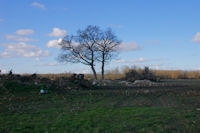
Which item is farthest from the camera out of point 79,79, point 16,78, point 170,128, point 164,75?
point 164,75

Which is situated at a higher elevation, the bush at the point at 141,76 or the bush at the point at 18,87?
the bush at the point at 141,76

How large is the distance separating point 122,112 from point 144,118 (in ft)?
4.75

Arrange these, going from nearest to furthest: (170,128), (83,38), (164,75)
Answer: (170,128) → (83,38) → (164,75)

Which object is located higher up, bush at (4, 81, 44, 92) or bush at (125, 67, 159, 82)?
bush at (125, 67, 159, 82)

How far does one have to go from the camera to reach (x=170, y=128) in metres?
7.10

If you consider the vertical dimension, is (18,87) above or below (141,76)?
below

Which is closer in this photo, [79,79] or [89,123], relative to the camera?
[89,123]

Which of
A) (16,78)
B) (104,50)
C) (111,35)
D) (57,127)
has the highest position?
(111,35)

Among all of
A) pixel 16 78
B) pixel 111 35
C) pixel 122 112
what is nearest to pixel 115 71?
pixel 111 35

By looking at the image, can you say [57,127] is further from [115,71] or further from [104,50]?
[115,71]

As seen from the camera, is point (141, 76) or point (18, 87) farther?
point (141, 76)

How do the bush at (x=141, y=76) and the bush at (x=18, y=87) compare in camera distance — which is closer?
the bush at (x=18, y=87)

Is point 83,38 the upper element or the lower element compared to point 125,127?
upper

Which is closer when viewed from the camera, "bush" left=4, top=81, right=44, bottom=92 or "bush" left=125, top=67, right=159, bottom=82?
"bush" left=4, top=81, right=44, bottom=92
